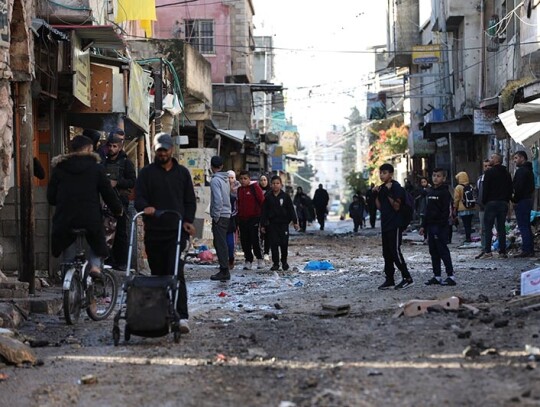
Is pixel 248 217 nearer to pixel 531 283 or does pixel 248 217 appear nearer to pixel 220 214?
pixel 220 214

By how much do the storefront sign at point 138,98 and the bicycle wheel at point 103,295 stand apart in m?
6.47

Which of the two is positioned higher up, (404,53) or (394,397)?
(404,53)

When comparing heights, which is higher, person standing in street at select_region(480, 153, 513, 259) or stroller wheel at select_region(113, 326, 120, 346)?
person standing in street at select_region(480, 153, 513, 259)

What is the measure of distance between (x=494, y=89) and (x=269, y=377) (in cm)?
2818

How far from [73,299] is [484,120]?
72.7 feet

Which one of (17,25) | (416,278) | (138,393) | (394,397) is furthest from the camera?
(416,278)

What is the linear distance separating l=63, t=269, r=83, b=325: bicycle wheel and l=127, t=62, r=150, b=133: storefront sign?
23.2ft

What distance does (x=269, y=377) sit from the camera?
22.4 feet

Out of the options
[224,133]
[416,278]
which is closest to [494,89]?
[224,133]

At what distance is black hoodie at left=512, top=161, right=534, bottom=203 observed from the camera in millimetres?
17406

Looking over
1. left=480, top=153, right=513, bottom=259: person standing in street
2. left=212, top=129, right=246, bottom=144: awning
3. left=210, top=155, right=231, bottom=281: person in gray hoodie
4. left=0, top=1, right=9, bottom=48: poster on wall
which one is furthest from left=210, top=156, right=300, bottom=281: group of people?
left=212, top=129, right=246, bottom=144: awning

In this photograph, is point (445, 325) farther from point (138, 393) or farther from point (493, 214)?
point (493, 214)

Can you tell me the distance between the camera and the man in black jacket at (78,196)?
9.80 meters

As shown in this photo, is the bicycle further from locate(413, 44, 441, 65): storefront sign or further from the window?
the window
